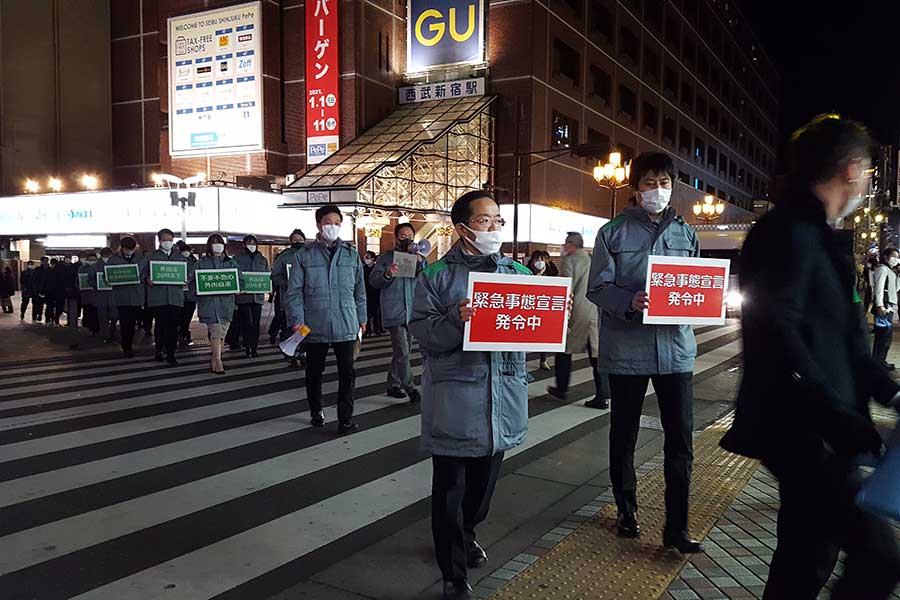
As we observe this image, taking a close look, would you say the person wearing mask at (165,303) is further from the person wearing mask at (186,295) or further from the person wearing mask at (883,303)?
the person wearing mask at (883,303)

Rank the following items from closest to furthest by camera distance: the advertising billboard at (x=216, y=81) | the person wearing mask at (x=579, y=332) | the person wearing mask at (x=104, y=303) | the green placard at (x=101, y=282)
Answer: the person wearing mask at (x=579, y=332) → the green placard at (x=101, y=282) → the person wearing mask at (x=104, y=303) → the advertising billboard at (x=216, y=81)

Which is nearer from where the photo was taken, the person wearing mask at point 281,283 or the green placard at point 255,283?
the person wearing mask at point 281,283

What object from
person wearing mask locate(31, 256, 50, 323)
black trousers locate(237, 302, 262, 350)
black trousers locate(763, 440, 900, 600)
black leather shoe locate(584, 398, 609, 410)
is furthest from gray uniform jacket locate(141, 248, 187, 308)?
black trousers locate(763, 440, 900, 600)

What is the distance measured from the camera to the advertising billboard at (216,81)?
27.2m

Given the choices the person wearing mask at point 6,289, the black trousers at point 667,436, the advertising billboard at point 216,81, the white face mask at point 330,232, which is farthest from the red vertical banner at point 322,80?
the black trousers at point 667,436

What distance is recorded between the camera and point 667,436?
13.0 feet

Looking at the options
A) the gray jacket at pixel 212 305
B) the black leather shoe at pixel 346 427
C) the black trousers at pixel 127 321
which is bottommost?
the black leather shoe at pixel 346 427

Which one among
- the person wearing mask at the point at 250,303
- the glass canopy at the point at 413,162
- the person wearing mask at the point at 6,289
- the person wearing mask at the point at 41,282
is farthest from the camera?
the person wearing mask at the point at 6,289

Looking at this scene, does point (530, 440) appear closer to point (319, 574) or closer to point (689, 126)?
point (319, 574)

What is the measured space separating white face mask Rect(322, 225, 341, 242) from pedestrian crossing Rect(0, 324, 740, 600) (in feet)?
6.23

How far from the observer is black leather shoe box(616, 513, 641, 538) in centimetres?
410

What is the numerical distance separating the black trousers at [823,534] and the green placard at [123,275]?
12185 mm

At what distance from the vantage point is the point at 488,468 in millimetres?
3486

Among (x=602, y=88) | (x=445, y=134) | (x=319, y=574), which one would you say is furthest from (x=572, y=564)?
(x=602, y=88)
